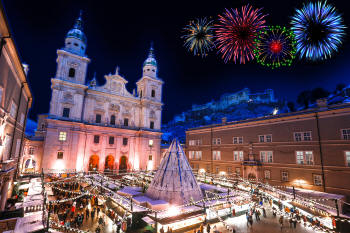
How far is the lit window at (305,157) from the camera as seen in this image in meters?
23.4

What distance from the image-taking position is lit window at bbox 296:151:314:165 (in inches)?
920

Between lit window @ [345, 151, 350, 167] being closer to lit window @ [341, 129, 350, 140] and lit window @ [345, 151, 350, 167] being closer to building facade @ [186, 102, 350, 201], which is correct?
building facade @ [186, 102, 350, 201]

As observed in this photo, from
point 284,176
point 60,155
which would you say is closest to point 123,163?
point 60,155

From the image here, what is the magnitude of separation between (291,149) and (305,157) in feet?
6.21

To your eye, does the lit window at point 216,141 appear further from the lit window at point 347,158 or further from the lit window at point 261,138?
the lit window at point 347,158

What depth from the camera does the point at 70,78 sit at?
3422 cm

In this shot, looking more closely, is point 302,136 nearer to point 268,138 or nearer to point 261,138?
point 268,138

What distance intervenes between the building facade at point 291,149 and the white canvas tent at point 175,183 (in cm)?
1622

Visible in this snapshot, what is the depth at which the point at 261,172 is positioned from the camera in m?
27.6

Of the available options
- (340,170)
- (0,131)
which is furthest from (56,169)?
(340,170)

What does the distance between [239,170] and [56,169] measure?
30588 millimetres

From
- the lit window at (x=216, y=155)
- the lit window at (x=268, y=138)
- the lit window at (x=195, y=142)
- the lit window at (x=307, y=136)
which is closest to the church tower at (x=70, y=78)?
the lit window at (x=195, y=142)

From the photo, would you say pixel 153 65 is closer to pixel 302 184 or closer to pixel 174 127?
pixel 302 184

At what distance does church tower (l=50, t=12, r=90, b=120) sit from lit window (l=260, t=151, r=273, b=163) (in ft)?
108
